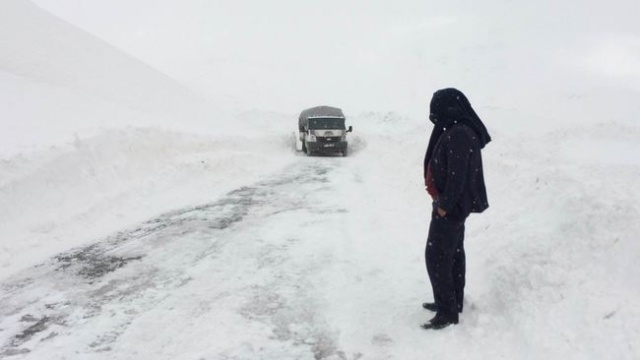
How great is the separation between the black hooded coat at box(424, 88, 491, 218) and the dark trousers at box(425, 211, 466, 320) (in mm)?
137

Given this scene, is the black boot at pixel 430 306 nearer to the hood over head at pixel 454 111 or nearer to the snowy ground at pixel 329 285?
the snowy ground at pixel 329 285

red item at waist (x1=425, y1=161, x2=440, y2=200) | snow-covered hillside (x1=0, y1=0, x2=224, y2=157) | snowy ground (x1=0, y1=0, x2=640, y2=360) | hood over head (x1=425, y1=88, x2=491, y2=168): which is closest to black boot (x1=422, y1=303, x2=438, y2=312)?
snowy ground (x1=0, y1=0, x2=640, y2=360)

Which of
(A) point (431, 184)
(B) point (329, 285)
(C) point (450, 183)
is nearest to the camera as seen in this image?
(C) point (450, 183)

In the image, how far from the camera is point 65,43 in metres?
20.2

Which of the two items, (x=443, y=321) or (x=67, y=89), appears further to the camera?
(x=67, y=89)

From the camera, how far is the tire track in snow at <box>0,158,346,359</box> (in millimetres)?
4438

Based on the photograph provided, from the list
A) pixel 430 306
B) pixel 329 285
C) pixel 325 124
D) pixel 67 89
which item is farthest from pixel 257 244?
pixel 325 124

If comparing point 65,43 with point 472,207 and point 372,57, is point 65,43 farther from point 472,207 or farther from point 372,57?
point 372,57

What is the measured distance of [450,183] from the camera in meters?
4.25

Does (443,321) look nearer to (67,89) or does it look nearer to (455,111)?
(455,111)

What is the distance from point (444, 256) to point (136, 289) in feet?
11.4

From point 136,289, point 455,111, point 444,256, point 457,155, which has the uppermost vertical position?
point 455,111

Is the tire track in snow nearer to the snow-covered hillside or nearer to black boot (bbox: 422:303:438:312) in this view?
black boot (bbox: 422:303:438:312)

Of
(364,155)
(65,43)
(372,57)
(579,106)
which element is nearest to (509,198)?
(364,155)
